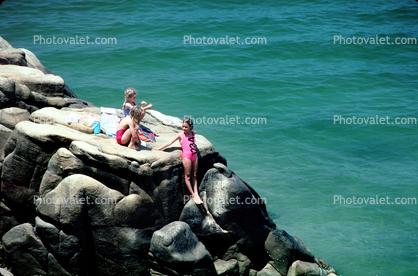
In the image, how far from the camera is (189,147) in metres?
10.1

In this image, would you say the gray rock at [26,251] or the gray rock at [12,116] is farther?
the gray rock at [12,116]

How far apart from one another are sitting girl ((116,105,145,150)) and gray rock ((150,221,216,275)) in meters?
2.13

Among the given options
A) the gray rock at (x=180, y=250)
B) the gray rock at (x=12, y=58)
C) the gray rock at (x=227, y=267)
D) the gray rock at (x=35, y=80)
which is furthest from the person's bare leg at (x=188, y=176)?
the gray rock at (x=12, y=58)

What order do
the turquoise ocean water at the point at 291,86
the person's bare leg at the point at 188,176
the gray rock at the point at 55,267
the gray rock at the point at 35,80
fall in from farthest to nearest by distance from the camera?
the turquoise ocean water at the point at 291,86, the gray rock at the point at 35,80, the person's bare leg at the point at 188,176, the gray rock at the point at 55,267

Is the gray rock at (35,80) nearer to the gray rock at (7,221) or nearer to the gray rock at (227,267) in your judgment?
the gray rock at (7,221)

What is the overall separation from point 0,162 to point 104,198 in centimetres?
306

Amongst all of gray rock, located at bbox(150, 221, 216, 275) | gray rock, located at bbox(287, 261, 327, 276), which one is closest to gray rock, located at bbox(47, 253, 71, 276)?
gray rock, located at bbox(150, 221, 216, 275)

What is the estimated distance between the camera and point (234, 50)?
3033cm

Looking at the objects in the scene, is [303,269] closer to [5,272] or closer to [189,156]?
[189,156]

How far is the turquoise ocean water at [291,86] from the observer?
16.0 metres

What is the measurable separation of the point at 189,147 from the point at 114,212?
→ 2.33 meters

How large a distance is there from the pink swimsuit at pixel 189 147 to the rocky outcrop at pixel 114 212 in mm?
249

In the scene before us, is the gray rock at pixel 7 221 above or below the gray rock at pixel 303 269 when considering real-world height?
above

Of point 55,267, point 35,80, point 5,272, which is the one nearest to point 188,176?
point 55,267
